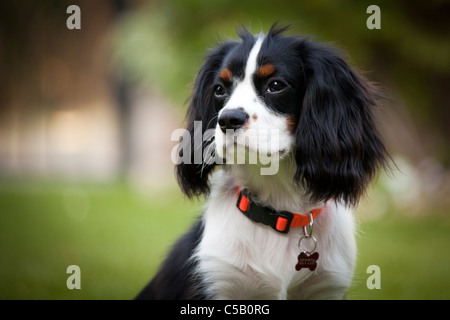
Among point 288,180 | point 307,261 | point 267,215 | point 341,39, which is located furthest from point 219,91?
point 341,39

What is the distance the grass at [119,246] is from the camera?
378cm

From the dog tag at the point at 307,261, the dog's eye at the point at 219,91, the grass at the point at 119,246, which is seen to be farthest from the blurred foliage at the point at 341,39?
the dog tag at the point at 307,261

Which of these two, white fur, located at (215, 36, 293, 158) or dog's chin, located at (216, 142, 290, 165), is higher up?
white fur, located at (215, 36, 293, 158)

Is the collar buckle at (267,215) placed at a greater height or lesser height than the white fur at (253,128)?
lesser

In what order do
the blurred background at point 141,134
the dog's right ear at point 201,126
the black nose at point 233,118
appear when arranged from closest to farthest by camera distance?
the black nose at point 233,118 → the dog's right ear at point 201,126 → the blurred background at point 141,134

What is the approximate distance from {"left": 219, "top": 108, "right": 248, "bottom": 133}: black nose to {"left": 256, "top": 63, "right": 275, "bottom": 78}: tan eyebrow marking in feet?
0.88

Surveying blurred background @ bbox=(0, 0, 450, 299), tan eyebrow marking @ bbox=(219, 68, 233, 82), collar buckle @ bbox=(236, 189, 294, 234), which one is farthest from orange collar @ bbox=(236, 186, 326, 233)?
tan eyebrow marking @ bbox=(219, 68, 233, 82)

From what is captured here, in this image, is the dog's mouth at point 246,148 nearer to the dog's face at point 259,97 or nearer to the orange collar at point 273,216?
the dog's face at point 259,97

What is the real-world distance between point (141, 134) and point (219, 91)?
37.6ft

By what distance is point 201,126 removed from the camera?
2.77m

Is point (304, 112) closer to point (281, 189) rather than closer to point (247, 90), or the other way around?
point (247, 90)

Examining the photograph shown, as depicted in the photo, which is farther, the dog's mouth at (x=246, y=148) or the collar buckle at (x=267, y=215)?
the collar buckle at (x=267, y=215)

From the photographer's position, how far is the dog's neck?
8.28ft

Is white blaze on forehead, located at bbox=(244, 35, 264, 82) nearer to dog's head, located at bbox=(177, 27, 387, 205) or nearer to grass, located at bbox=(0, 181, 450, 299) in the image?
dog's head, located at bbox=(177, 27, 387, 205)
